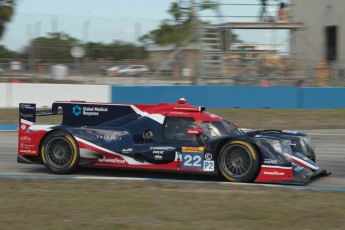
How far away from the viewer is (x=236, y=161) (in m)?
8.29

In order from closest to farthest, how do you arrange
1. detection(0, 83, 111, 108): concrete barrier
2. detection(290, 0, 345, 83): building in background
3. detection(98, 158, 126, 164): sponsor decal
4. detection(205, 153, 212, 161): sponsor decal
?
detection(205, 153, 212, 161): sponsor decal, detection(98, 158, 126, 164): sponsor decal, detection(0, 83, 111, 108): concrete barrier, detection(290, 0, 345, 83): building in background

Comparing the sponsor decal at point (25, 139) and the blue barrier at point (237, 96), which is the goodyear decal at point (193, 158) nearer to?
the sponsor decal at point (25, 139)

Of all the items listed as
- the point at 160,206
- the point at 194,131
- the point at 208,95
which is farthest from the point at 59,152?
the point at 208,95

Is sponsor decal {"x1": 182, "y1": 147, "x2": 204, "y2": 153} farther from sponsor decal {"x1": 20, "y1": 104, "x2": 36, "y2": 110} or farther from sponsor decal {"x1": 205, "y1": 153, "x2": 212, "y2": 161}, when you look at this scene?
sponsor decal {"x1": 20, "y1": 104, "x2": 36, "y2": 110}

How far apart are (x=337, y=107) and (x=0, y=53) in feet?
43.9

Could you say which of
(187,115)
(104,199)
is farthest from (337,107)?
(104,199)

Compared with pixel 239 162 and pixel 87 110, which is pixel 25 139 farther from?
pixel 239 162

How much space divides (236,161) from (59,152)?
2695mm

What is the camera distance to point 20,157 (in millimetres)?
9336

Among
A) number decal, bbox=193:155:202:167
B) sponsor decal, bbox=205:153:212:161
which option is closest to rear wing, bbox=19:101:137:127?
number decal, bbox=193:155:202:167

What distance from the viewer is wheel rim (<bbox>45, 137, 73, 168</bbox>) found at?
9000 mm

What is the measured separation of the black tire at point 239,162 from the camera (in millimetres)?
8141

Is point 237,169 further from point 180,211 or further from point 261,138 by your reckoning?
point 180,211

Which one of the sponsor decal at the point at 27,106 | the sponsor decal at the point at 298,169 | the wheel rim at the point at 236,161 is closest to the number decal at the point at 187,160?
the wheel rim at the point at 236,161
